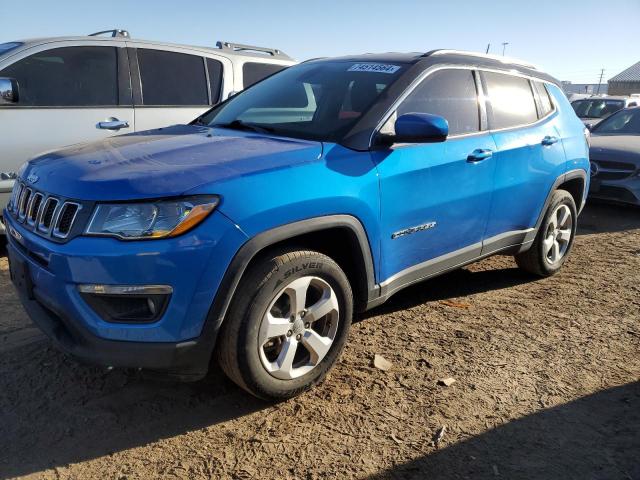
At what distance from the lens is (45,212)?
250 cm

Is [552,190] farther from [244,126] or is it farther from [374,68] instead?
[244,126]

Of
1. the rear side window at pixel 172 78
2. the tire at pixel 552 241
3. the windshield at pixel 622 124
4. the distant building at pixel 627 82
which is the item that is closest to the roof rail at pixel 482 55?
the tire at pixel 552 241

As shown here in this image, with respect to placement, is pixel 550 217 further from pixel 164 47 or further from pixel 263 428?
pixel 164 47

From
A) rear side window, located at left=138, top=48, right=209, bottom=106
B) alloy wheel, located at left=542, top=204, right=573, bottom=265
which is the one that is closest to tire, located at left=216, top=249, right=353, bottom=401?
alloy wheel, located at left=542, top=204, right=573, bottom=265

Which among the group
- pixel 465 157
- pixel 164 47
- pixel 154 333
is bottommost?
pixel 154 333

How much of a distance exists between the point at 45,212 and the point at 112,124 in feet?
9.21

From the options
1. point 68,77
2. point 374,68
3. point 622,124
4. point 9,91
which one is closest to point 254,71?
point 68,77

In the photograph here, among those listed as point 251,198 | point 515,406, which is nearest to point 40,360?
point 251,198

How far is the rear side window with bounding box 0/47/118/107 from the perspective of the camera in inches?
188

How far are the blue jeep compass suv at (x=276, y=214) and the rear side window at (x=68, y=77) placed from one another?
179 cm

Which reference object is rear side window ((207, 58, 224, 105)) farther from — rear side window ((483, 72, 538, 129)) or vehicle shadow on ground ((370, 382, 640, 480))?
vehicle shadow on ground ((370, 382, 640, 480))

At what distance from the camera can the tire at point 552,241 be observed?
4445mm

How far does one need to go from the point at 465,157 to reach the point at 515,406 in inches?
58.6

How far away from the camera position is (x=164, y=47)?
18.3 feet
